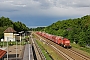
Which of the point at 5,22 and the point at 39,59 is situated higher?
the point at 5,22

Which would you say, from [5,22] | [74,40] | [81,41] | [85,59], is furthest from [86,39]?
[5,22]

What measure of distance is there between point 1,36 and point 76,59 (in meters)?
62.7

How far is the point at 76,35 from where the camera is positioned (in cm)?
7081

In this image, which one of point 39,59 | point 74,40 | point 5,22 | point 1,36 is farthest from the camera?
point 5,22

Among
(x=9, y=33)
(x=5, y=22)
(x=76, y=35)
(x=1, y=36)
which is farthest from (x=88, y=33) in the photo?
(x=5, y=22)

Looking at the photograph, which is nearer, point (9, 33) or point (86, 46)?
point (86, 46)

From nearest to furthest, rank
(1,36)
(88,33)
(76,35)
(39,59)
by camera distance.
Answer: (39,59) < (88,33) < (76,35) < (1,36)

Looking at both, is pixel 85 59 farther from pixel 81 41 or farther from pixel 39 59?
pixel 81 41

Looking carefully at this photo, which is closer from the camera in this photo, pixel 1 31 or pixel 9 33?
pixel 9 33

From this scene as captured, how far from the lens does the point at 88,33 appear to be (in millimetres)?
59750

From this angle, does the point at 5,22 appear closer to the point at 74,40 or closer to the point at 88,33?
the point at 74,40

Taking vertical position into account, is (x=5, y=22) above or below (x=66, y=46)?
above

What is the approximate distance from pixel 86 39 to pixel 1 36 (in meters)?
47.7

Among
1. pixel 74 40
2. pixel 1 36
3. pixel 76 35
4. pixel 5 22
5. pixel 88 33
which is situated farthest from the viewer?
pixel 5 22
